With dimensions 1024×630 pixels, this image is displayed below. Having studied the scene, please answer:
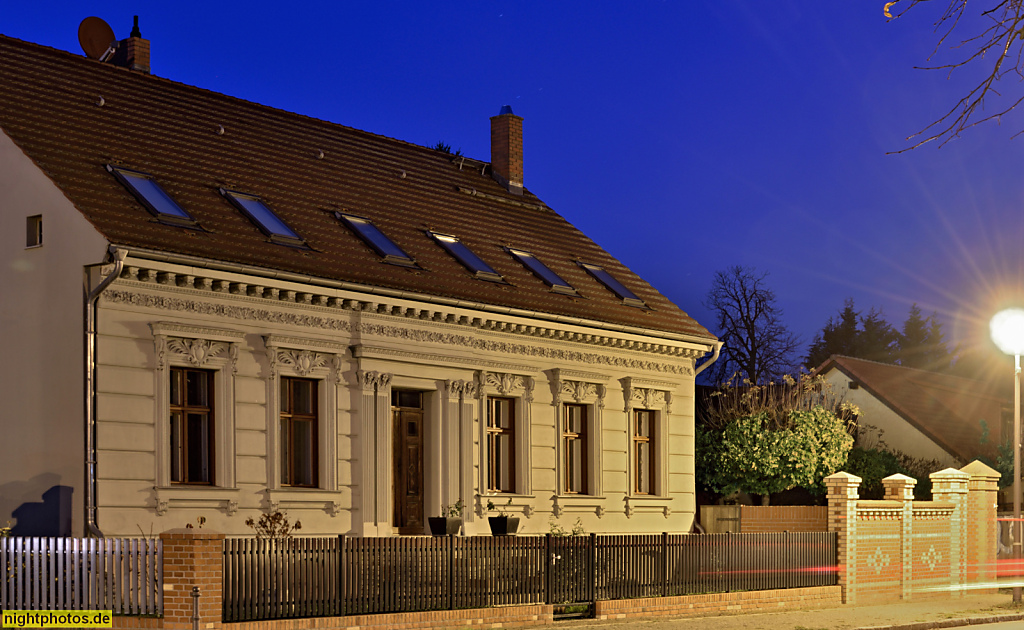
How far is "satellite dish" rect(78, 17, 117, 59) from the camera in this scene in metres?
27.8

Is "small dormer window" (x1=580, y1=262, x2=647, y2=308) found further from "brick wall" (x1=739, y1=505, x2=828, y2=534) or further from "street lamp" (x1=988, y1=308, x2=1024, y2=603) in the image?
"street lamp" (x1=988, y1=308, x2=1024, y2=603)

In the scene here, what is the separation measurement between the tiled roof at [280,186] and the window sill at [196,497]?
3689mm

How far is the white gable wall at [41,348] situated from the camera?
1975cm

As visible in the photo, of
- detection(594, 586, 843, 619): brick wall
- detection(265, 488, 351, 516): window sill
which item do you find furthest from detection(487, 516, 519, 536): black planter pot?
detection(594, 586, 843, 619): brick wall

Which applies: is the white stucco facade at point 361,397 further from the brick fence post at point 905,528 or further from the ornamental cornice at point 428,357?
the brick fence post at point 905,528

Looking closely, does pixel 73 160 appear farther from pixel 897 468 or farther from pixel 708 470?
pixel 897 468

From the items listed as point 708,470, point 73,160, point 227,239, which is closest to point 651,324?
point 708,470

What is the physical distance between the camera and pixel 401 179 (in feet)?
97.3

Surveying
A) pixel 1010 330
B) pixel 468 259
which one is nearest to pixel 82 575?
pixel 468 259

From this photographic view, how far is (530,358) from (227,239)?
8007 mm

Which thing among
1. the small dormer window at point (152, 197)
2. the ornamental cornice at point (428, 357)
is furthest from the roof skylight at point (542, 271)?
the small dormer window at point (152, 197)

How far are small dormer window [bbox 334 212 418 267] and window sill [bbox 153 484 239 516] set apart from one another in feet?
18.1

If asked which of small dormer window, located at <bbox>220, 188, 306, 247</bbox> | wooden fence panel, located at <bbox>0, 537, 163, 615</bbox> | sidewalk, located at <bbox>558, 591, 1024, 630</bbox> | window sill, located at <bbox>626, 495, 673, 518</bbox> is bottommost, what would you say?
sidewalk, located at <bbox>558, 591, 1024, 630</bbox>

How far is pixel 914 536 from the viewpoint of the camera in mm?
26156
